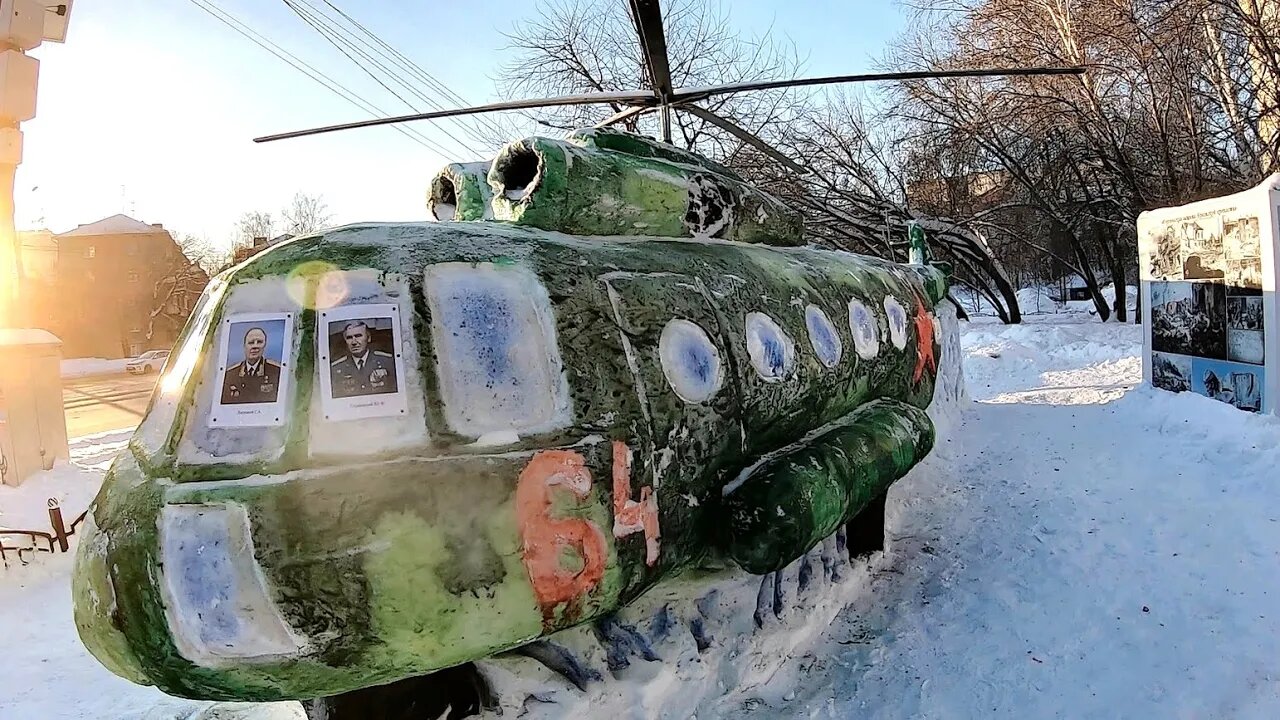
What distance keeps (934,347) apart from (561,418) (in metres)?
4.92

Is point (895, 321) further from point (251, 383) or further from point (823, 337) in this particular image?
point (251, 383)

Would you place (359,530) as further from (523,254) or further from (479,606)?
(523,254)

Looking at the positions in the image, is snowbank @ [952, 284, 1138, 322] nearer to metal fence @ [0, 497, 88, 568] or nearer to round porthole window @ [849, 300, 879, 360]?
round porthole window @ [849, 300, 879, 360]

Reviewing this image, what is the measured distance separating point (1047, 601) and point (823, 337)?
235cm

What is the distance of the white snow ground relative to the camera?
4.10 m

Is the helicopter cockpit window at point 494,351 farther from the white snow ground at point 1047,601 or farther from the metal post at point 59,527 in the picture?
the metal post at point 59,527

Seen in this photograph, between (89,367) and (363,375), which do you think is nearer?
(363,375)

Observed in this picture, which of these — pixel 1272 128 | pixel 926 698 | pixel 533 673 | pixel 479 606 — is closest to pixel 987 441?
pixel 926 698

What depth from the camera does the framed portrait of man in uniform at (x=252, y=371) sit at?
254 cm

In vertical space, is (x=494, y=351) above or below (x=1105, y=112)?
below

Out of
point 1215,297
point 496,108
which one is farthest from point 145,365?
point 1215,297

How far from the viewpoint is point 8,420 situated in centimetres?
892

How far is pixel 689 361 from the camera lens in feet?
11.1

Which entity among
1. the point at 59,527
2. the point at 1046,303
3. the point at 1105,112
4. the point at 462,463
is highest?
the point at 1105,112
